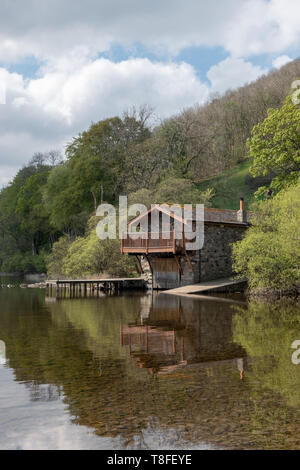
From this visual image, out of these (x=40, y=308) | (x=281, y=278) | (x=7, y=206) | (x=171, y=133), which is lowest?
(x=40, y=308)

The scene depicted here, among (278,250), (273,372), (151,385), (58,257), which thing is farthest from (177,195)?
(151,385)

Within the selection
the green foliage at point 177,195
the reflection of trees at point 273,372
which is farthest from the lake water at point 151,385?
the green foliage at point 177,195

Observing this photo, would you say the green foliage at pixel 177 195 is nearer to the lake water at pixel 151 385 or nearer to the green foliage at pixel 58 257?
the green foliage at pixel 58 257

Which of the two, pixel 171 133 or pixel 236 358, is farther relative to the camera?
pixel 171 133

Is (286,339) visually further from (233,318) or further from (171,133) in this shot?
(171,133)

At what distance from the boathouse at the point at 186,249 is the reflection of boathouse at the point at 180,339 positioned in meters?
9.97

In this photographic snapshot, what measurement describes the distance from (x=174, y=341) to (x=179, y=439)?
6815 millimetres

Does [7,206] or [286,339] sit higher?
[7,206]

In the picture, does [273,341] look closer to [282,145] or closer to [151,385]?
[151,385]

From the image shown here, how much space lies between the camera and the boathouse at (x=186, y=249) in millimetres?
29922

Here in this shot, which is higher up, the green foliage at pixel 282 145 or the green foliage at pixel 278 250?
the green foliage at pixel 282 145

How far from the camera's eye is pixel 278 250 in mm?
22656

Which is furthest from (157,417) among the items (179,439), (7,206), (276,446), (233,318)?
(7,206)

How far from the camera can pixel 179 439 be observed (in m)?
5.80
